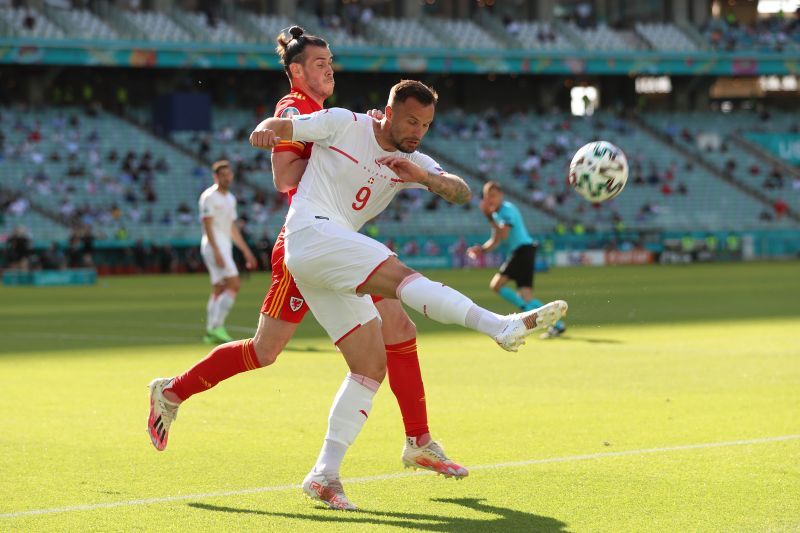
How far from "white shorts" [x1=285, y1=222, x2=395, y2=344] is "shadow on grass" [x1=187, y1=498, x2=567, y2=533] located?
0.99 meters

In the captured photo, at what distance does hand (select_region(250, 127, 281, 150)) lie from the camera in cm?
626

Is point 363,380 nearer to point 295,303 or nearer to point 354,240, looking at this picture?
point 295,303

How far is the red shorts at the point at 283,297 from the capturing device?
6.97 metres

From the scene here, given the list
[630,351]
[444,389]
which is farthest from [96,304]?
[444,389]

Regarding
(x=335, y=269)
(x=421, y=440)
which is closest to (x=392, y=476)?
(x=421, y=440)

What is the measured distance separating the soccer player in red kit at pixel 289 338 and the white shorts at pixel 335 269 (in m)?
0.33

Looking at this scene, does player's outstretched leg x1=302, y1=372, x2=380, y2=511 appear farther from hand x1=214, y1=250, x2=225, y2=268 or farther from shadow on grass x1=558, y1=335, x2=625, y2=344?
shadow on grass x1=558, y1=335, x2=625, y2=344

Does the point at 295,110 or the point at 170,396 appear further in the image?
the point at 170,396

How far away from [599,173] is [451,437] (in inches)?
79.3

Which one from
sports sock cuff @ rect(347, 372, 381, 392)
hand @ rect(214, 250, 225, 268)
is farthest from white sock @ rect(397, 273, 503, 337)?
hand @ rect(214, 250, 225, 268)

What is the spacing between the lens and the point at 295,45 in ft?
24.1

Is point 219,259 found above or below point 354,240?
below

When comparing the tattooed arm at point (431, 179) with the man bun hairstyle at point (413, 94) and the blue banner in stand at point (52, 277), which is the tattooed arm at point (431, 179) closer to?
the man bun hairstyle at point (413, 94)

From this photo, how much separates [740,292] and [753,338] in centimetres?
1221
